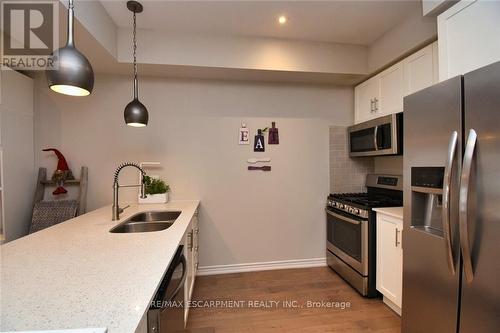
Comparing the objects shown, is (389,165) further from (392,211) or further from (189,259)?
(189,259)

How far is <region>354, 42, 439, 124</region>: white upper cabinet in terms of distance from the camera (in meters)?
2.06

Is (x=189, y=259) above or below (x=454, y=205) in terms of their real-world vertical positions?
below

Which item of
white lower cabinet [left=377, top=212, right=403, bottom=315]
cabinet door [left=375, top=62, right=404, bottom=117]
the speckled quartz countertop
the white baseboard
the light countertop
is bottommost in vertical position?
the white baseboard

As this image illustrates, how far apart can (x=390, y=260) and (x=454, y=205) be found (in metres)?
1.05

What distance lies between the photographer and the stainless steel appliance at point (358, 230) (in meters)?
2.31

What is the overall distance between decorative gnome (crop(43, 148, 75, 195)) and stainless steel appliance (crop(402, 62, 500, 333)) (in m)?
3.25

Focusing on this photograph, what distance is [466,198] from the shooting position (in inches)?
46.6

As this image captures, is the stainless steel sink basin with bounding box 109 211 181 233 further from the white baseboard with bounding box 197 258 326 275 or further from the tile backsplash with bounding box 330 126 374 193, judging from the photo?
the tile backsplash with bounding box 330 126 374 193

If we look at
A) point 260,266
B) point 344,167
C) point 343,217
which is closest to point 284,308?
point 260,266

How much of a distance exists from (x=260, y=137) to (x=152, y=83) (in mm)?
1435

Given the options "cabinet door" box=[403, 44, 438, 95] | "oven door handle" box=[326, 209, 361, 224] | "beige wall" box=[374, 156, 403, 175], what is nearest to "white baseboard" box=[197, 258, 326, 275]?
"oven door handle" box=[326, 209, 361, 224]

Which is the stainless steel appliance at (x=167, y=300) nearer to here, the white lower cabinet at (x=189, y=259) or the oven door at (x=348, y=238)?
the white lower cabinet at (x=189, y=259)

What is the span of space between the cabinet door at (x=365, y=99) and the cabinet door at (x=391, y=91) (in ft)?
0.27

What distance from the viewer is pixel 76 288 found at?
0.84 metres
